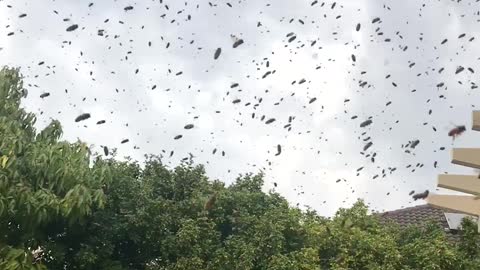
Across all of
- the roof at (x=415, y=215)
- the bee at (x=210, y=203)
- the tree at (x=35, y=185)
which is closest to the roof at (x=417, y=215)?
the roof at (x=415, y=215)

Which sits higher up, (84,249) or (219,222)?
(219,222)

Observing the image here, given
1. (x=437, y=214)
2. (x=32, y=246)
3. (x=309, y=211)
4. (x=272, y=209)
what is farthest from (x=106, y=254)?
(x=437, y=214)

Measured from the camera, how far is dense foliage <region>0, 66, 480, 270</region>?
12.3m

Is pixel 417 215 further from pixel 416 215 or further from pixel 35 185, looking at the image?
pixel 35 185

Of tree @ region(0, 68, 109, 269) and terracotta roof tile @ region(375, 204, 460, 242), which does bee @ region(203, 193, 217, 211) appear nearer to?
tree @ region(0, 68, 109, 269)

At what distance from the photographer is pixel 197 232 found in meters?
13.4

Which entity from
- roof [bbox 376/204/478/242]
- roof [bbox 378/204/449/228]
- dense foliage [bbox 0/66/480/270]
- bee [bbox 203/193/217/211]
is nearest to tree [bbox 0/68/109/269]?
dense foliage [bbox 0/66/480/270]

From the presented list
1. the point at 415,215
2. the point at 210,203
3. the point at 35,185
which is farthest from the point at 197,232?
the point at 415,215

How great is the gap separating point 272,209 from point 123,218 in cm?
328

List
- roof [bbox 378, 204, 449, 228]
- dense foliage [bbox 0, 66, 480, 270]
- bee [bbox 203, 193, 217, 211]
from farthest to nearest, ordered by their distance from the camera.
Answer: roof [bbox 378, 204, 449, 228] < bee [bbox 203, 193, 217, 211] < dense foliage [bbox 0, 66, 480, 270]

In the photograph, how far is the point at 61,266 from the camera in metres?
13.1

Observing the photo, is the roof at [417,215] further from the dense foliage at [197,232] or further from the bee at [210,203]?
the bee at [210,203]

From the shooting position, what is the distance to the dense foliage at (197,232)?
12289 millimetres

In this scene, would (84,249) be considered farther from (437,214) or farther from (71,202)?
(437,214)
